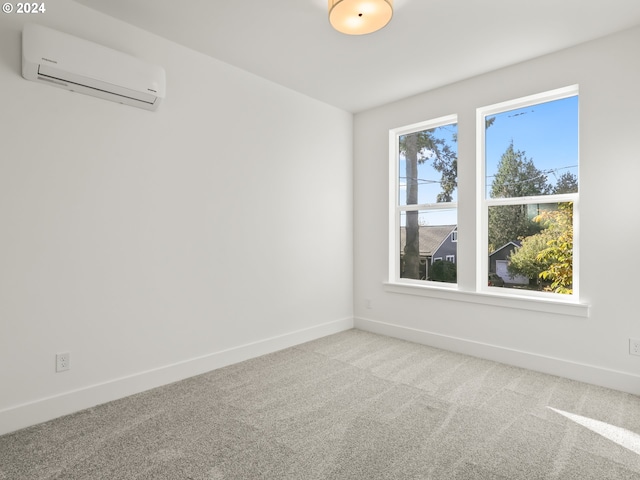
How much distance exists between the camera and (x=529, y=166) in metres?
3.34

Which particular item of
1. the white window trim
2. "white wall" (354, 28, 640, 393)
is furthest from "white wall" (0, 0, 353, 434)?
"white wall" (354, 28, 640, 393)

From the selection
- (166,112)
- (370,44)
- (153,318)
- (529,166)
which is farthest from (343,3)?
(153,318)

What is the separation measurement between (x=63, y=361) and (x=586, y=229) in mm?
3953

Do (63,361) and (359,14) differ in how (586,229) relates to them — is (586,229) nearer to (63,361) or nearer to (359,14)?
(359,14)

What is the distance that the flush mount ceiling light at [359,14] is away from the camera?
2.12m

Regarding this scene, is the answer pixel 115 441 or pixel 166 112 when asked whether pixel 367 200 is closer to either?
pixel 166 112

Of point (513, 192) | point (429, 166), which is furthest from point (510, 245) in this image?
point (429, 166)

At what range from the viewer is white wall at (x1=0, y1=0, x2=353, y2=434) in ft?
7.29

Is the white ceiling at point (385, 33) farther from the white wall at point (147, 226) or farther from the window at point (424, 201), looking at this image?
the window at point (424, 201)

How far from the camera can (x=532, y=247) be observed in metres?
3.32

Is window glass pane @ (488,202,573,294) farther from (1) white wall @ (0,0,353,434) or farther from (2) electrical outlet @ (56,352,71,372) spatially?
(2) electrical outlet @ (56,352,71,372)

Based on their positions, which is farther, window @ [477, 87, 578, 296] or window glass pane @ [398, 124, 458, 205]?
window glass pane @ [398, 124, 458, 205]

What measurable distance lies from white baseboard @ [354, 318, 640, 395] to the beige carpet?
0.36ft

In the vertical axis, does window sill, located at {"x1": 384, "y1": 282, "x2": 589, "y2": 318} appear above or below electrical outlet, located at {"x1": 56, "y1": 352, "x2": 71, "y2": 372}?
above
